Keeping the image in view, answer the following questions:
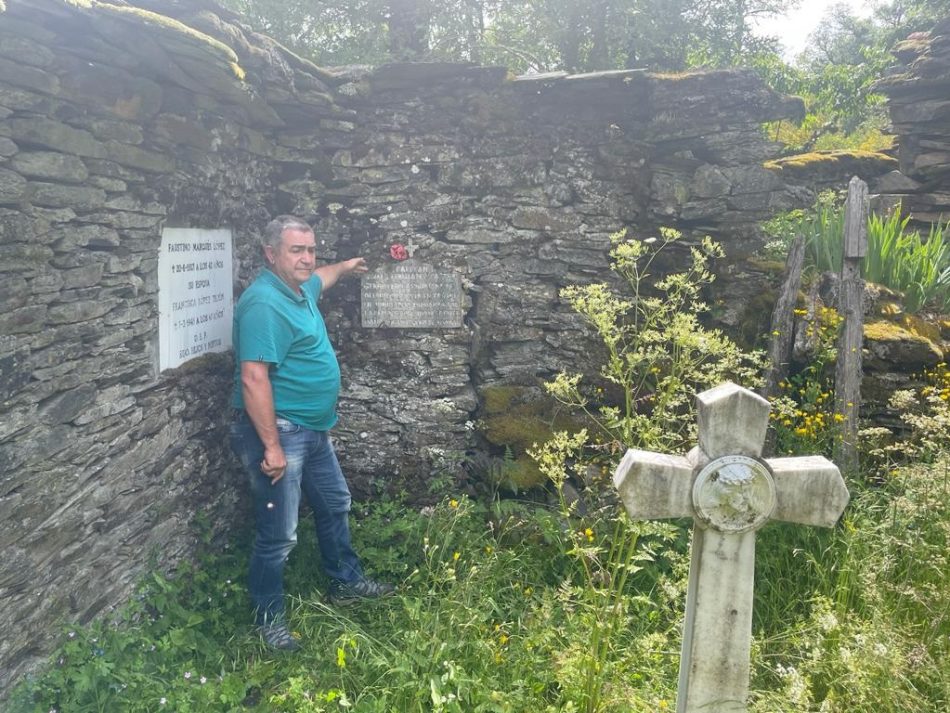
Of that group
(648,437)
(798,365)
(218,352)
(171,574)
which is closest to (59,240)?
(218,352)

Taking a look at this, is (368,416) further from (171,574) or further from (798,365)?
(798,365)

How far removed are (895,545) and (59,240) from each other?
3993 millimetres

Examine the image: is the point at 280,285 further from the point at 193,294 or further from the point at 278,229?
the point at 193,294

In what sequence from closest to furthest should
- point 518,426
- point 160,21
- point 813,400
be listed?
point 160,21
point 813,400
point 518,426

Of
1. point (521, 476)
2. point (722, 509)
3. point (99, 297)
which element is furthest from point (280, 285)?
point (722, 509)

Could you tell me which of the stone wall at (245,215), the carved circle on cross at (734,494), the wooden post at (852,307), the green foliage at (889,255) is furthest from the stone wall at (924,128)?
the carved circle on cross at (734,494)

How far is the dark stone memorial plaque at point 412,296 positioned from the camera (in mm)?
5105

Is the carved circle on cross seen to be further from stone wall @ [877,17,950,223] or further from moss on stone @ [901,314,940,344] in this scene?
stone wall @ [877,17,950,223]

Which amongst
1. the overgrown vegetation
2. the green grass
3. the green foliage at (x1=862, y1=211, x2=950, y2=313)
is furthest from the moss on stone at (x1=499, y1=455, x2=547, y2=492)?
the green foliage at (x1=862, y1=211, x2=950, y2=313)

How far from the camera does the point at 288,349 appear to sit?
378 cm

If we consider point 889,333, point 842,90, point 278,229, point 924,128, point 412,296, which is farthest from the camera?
point 842,90

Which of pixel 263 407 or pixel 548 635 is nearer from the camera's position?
pixel 548 635

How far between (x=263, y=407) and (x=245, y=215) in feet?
5.36

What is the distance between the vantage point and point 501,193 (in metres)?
5.16
